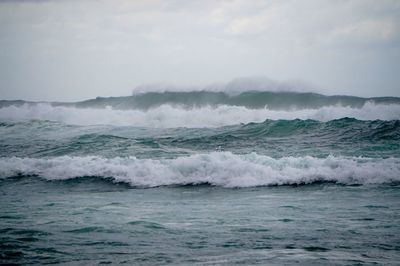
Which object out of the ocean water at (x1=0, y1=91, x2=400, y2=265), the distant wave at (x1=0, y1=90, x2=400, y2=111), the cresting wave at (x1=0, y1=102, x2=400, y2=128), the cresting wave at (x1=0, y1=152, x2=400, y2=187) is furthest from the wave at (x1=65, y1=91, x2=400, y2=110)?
the cresting wave at (x1=0, y1=152, x2=400, y2=187)

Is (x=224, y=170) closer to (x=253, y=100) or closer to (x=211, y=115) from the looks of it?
(x=211, y=115)

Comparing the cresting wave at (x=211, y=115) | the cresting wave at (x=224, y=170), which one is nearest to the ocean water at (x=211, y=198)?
the cresting wave at (x=224, y=170)

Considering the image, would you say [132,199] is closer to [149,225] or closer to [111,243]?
[149,225]

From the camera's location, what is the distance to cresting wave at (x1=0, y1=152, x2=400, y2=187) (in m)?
8.66

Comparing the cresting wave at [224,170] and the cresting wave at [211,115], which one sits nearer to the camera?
the cresting wave at [224,170]

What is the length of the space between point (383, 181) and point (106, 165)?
20.0 feet

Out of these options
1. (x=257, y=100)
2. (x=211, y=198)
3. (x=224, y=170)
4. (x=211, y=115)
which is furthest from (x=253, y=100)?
(x=211, y=198)

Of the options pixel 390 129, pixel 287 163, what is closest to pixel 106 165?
pixel 287 163

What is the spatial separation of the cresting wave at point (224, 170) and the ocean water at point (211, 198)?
25mm

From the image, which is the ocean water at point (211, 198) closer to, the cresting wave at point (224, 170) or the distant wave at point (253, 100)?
the cresting wave at point (224, 170)

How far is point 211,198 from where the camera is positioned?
7.68 metres

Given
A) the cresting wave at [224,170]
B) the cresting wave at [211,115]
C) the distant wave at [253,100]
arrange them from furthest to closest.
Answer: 1. the distant wave at [253,100]
2. the cresting wave at [211,115]
3. the cresting wave at [224,170]

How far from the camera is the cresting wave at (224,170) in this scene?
8656mm

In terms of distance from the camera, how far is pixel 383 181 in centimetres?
826
